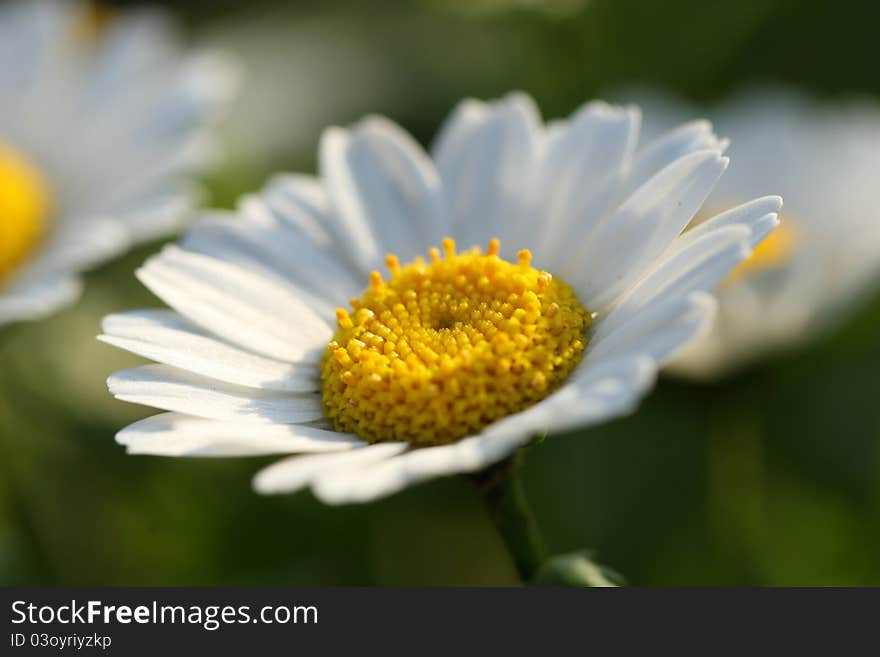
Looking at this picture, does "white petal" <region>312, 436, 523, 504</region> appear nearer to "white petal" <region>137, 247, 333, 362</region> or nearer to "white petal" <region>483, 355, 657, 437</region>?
"white petal" <region>483, 355, 657, 437</region>

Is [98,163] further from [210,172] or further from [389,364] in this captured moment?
[389,364]

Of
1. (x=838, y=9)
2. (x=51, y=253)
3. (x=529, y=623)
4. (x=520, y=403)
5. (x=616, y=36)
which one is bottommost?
(x=529, y=623)

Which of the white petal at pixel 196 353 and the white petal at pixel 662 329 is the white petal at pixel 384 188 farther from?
the white petal at pixel 662 329

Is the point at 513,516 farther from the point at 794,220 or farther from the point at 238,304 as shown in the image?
the point at 794,220

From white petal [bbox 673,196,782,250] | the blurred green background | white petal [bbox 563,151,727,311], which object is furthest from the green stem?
the blurred green background

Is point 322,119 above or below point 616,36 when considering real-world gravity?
above

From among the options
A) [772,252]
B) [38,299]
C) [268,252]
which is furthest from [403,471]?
[772,252]

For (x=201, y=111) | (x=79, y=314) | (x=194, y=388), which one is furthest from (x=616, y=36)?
(x=194, y=388)
